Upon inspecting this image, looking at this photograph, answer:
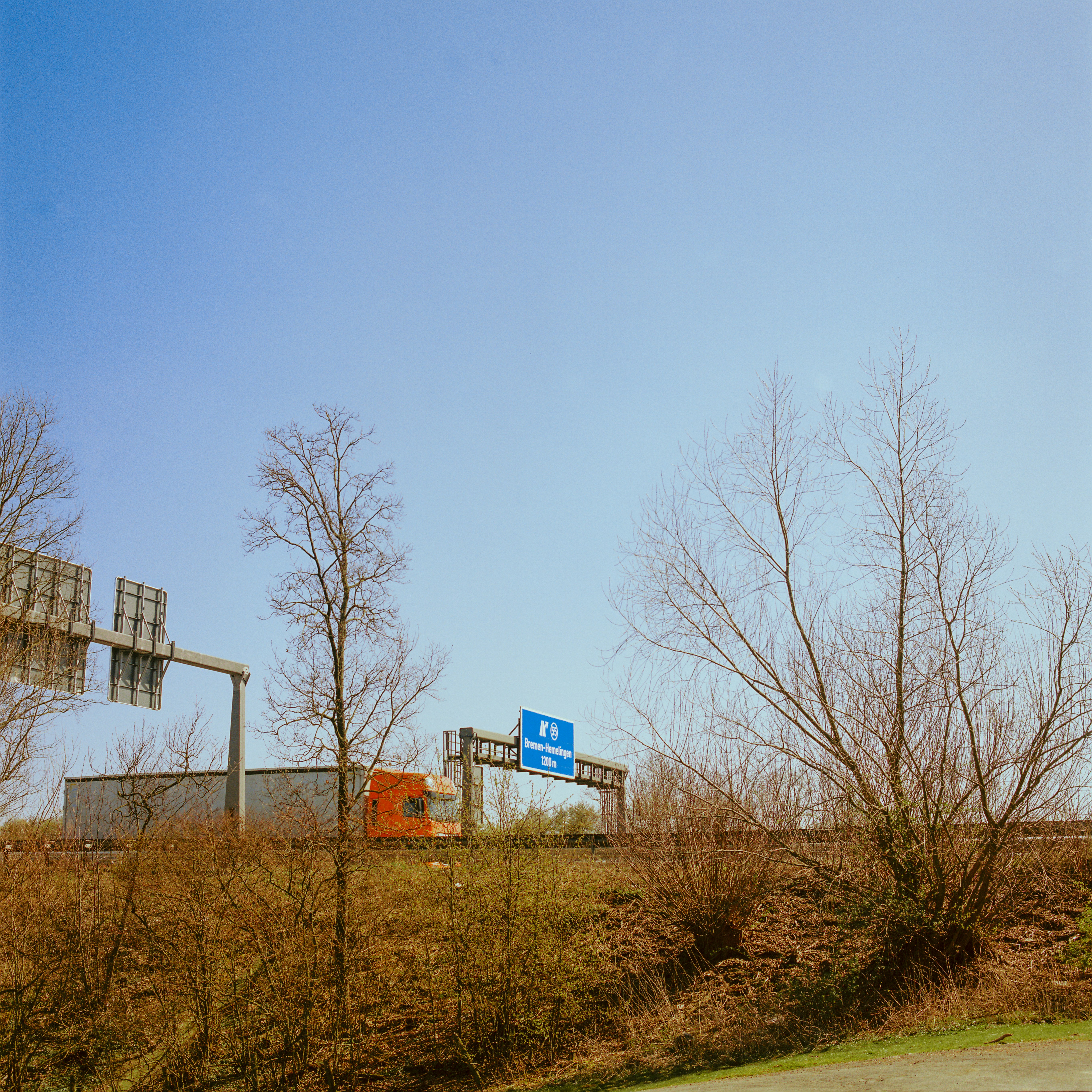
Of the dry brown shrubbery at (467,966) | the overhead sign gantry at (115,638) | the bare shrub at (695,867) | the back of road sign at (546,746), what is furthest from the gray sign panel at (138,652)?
the bare shrub at (695,867)

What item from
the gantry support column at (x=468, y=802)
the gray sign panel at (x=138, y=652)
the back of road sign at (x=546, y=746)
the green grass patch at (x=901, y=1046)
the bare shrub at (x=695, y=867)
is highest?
the gray sign panel at (x=138, y=652)

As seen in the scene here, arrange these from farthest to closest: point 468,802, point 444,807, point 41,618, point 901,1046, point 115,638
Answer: point 115,638
point 41,618
point 444,807
point 468,802
point 901,1046

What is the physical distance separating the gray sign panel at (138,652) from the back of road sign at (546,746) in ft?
29.4

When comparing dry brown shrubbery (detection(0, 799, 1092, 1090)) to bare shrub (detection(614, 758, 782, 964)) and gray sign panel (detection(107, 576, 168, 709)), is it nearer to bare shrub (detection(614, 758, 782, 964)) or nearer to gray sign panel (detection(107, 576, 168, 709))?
bare shrub (detection(614, 758, 782, 964))

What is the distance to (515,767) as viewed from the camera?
24672 mm

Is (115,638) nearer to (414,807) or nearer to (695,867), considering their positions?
(414,807)

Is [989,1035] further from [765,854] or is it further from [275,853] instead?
[275,853]

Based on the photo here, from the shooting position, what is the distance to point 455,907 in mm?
13305

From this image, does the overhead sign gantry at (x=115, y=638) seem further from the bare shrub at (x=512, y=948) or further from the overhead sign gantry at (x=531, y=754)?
the bare shrub at (x=512, y=948)

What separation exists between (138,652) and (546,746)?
420 inches

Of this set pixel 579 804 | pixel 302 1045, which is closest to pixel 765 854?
pixel 579 804

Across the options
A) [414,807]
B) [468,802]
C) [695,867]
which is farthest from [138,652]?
[695,867]

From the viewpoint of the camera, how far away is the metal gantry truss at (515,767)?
50.8ft

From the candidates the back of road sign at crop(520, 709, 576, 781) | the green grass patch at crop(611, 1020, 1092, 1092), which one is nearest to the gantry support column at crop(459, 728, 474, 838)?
the green grass patch at crop(611, 1020, 1092, 1092)
